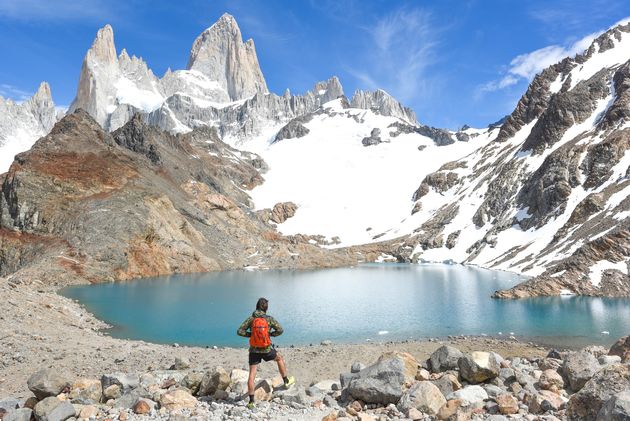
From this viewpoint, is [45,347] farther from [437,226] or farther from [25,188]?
[437,226]

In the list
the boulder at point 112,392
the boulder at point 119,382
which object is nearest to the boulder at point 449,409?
the boulder at point 119,382

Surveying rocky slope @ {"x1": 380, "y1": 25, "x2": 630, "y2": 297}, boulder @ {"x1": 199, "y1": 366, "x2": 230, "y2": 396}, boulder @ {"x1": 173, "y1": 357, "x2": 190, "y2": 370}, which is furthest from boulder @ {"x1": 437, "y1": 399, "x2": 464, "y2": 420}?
rocky slope @ {"x1": 380, "y1": 25, "x2": 630, "y2": 297}

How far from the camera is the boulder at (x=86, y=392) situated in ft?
48.2

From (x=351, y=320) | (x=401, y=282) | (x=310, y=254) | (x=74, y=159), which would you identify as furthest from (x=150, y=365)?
(x=310, y=254)

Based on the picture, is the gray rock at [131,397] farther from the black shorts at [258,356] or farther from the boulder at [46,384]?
the black shorts at [258,356]

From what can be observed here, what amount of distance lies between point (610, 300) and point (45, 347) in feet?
189

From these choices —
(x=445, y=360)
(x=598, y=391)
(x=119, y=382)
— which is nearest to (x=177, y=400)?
(x=119, y=382)

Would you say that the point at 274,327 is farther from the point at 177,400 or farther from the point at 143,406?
the point at 143,406

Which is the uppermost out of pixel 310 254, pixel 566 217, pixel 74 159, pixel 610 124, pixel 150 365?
pixel 610 124

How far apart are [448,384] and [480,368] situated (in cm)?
154

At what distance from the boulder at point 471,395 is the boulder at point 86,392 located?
11471 millimetres

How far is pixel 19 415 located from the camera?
13.4 metres

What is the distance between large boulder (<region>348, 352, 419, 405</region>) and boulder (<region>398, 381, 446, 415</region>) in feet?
1.52

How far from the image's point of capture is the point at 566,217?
109938mm
